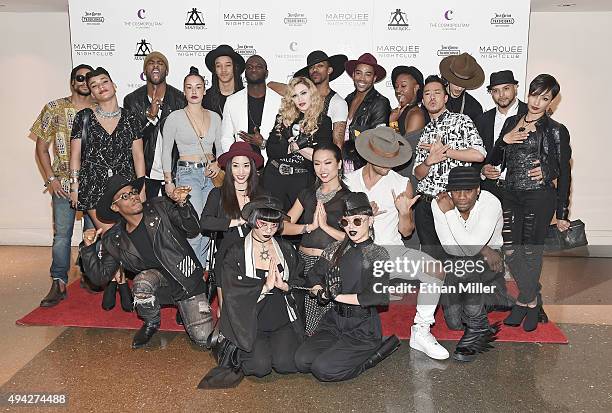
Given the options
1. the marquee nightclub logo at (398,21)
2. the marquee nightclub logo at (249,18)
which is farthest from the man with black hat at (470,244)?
the marquee nightclub logo at (249,18)

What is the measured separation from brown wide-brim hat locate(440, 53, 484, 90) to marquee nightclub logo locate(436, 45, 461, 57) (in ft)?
2.18

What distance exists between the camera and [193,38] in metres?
6.91

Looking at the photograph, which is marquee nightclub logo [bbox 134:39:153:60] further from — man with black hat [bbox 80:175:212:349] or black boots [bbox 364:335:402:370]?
black boots [bbox 364:335:402:370]

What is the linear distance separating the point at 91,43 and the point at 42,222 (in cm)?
248

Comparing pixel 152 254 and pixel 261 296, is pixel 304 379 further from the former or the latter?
pixel 152 254

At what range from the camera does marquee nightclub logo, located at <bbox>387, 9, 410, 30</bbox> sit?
6852mm

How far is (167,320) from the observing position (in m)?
5.61

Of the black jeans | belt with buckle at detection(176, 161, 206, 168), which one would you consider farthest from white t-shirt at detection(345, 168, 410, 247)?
belt with buckle at detection(176, 161, 206, 168)

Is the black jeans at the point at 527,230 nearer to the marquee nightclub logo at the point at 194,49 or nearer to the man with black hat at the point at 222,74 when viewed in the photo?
the man with black hat at the point at 222,74

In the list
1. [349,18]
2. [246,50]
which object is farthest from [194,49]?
[349,18]

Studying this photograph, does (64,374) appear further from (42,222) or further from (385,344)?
(42,222)

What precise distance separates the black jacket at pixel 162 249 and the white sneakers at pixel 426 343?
5.56ft

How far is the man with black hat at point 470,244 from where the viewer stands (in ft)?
16.2

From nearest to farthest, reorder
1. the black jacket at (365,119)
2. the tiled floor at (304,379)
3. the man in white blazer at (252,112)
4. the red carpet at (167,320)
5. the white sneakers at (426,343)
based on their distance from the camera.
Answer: the tiled floor at (304,379) < the white sneakers at (426,343) < the red carpet at (167,320) < the man in white blazer at (252,112) < the black jacket at (365,119)
